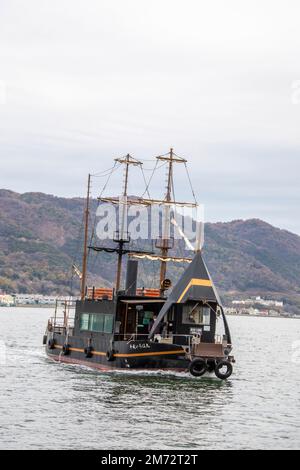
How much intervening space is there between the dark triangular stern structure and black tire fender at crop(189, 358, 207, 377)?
10.9 feet

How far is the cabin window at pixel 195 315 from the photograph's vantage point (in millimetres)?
55906

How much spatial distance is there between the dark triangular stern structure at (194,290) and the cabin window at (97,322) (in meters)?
4.12

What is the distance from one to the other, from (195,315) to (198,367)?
412cm

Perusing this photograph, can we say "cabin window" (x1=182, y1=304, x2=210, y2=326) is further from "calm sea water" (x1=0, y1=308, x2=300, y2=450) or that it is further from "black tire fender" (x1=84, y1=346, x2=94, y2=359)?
"black tire fender" (x1=84, y1=346, x2=94, y2=359)

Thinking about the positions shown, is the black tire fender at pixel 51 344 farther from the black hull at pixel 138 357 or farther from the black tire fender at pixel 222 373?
the black tire fender at pixel 222 373

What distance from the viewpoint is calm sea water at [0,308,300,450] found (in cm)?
3481

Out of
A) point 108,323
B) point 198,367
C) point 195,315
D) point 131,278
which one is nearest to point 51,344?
point 131,278

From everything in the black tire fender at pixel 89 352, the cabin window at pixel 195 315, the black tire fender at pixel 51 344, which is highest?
the cabin window at pixel 195 315

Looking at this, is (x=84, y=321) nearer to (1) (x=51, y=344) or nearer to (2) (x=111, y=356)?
(1) (x=51, y=344)

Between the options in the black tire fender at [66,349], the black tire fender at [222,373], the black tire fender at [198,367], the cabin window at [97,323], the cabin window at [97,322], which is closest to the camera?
the black tire fender at [198,367]

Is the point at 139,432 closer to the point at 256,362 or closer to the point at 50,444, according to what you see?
the point at 50,444

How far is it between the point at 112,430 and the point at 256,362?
173ft

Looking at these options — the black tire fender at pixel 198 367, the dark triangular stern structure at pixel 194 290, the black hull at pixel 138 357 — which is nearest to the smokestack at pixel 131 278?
the black hull at pixel 138 357
